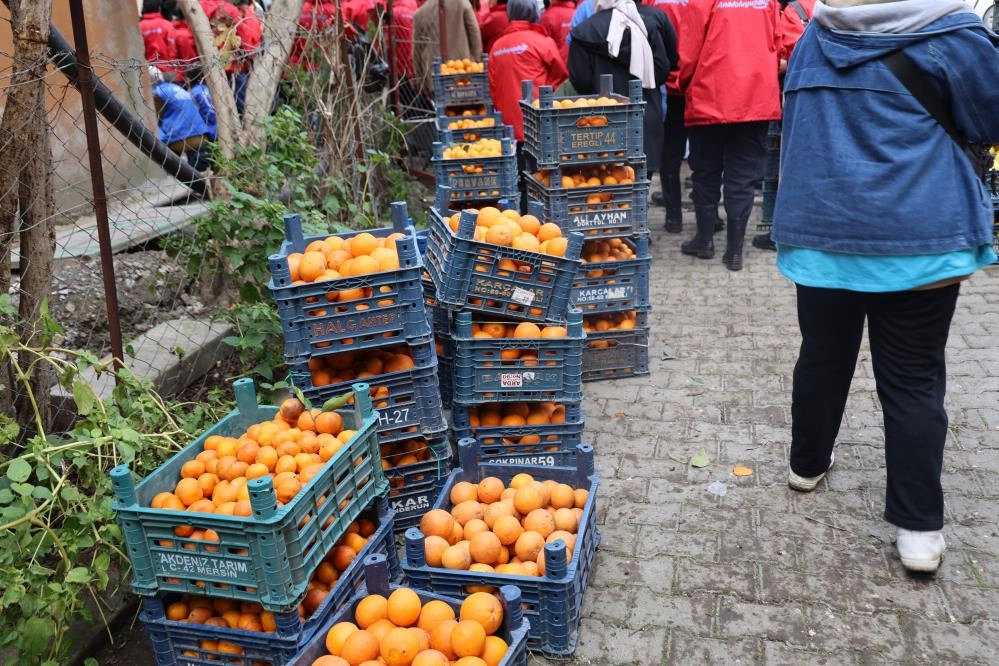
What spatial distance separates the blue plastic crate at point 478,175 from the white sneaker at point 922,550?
356cm

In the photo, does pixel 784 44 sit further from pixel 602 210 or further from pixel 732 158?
pixel 602 210

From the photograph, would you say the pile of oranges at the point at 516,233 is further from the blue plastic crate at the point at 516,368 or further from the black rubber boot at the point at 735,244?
the black rubber boot at the point at 735,244

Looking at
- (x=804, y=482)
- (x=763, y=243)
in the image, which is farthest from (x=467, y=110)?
(x=804, y=482)

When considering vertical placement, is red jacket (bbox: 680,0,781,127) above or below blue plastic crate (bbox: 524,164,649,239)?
above

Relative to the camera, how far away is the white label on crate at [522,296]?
4359 millimetres

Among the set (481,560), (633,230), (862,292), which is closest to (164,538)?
(481,560)

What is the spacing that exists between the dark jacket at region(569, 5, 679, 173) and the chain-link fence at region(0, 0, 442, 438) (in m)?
1.95

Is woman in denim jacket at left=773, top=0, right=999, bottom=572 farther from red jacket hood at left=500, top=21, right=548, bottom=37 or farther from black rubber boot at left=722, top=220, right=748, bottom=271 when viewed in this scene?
red jacket hood at left=500, top=21, right=548, bottom=37

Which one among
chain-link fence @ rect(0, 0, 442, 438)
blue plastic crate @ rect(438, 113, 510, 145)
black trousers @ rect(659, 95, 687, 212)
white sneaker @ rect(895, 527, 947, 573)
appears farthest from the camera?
black trousers @ rect(659, 95, 687, 212)

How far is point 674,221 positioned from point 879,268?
578 centimetres

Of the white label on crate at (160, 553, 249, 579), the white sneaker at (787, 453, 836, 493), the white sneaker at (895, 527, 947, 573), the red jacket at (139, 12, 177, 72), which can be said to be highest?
the red jacket at (139, 12, 177, 72)

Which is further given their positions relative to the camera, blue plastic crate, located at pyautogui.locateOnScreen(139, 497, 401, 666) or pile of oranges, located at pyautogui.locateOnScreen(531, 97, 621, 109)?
pile of oranges, located at pyautogui.locateOnScreen(531, 97, 621, 109)

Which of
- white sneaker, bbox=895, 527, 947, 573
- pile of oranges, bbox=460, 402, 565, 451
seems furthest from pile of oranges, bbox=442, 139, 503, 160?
white sneaker, bbox=895, 527, 947, 573

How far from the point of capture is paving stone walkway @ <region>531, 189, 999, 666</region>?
3.23 meters
